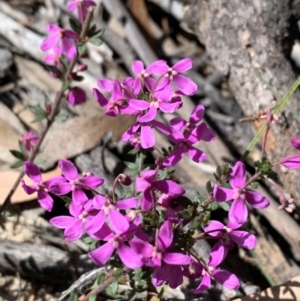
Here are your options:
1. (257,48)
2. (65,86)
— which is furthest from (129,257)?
(257,48)

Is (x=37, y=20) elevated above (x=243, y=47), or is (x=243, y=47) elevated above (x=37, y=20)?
(x=243, y=47)

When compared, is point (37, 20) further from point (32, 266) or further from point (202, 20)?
point (32, 266)

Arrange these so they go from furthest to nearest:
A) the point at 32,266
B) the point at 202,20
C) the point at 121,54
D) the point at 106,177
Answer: the point at 121,54
the point at 202,20
the point at 106,177
the point at 32,266

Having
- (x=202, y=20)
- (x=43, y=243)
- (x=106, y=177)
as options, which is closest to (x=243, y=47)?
(x=202, y=20)

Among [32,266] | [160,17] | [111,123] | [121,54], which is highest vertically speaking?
[160,17]

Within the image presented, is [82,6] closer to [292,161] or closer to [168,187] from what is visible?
[168,187]

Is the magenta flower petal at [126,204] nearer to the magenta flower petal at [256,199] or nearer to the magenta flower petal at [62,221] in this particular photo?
the magenta flower petal at [62,221]

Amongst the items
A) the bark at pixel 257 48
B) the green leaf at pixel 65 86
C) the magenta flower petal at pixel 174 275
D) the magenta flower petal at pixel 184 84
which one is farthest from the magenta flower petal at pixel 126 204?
the bark at pixel 257 48
